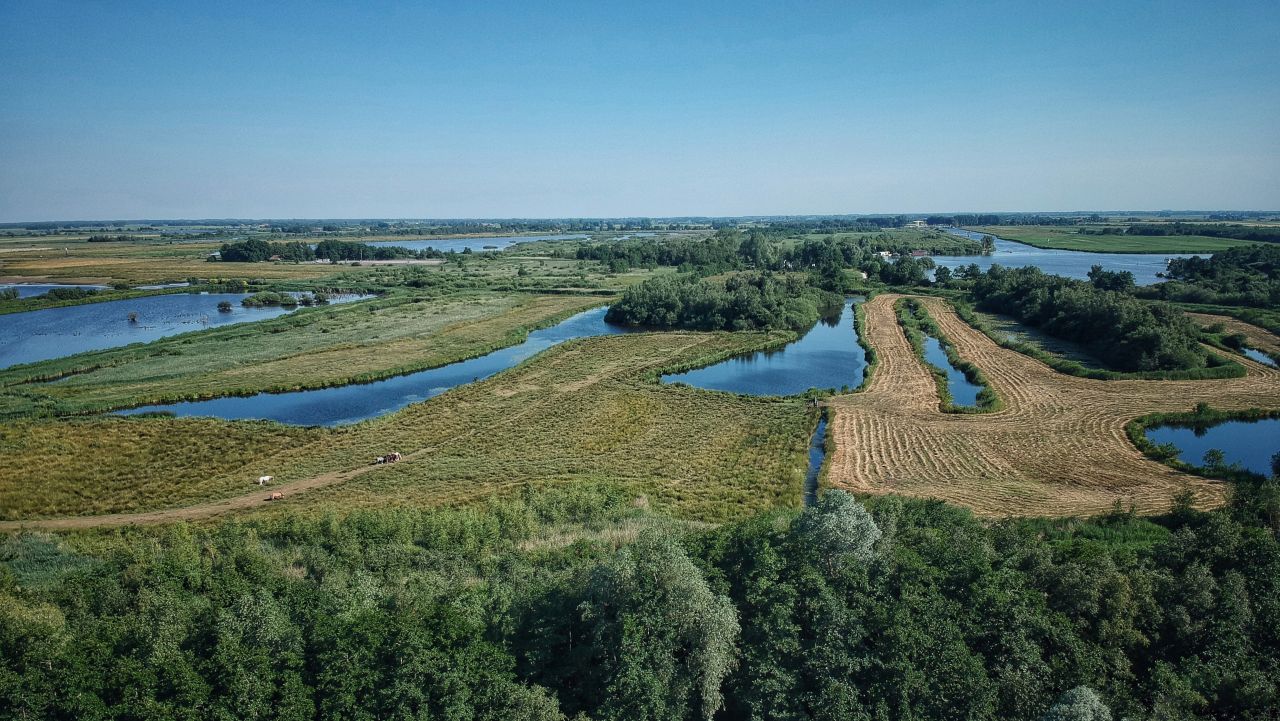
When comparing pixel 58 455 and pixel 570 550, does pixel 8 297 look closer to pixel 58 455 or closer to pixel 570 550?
pixel 58 455

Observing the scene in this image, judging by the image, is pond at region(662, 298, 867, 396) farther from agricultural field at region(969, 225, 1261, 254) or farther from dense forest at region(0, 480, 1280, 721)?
agricultural field at region(969, 225, 1261, 254)

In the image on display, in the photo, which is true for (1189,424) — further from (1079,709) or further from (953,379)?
(1079,709)

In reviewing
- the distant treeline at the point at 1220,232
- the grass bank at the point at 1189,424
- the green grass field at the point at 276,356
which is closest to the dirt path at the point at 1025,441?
the grass bank at the point at 1189,424

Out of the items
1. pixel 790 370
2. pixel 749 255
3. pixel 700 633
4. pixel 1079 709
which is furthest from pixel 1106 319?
pixel 749 255

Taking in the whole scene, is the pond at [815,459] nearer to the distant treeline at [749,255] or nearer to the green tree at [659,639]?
the green tree at [659,639]

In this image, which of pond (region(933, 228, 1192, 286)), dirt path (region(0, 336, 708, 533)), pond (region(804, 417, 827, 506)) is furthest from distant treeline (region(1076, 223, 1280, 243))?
dirt path (region(0, 336, 708, 533))

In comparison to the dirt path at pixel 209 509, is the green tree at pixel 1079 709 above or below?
above
